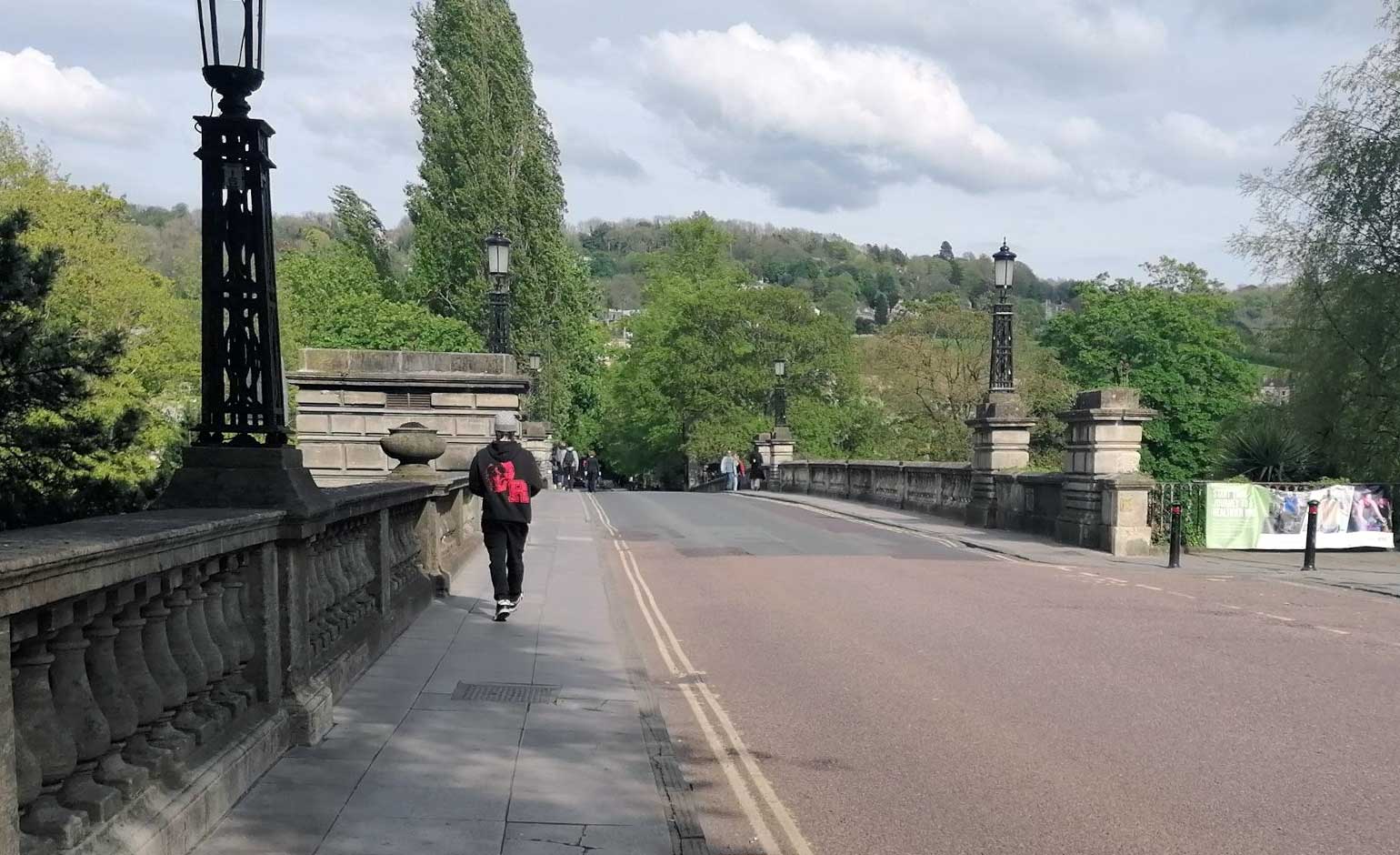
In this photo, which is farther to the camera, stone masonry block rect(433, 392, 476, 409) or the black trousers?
stone masonry block rect(433, 392, 476, 409)

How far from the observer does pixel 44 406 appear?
34.9 ft

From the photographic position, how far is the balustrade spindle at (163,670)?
418cm

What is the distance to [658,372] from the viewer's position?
67.8 meters

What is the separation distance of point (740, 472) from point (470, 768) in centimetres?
5259

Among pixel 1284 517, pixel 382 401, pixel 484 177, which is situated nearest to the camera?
pixel 1284 517

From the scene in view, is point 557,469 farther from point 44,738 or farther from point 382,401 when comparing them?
point 44,738

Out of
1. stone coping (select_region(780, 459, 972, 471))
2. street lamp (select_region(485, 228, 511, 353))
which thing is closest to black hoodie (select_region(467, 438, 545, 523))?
street lamp (select_region(485, 228, 511, 353))

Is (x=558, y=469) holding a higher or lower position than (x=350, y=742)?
lower

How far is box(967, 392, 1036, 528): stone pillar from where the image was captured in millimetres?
25625

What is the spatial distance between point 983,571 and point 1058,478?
6.16 m

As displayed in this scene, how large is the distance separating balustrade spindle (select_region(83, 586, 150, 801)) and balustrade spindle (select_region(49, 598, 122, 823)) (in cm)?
6

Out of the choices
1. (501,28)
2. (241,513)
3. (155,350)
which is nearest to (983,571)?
(241,513)

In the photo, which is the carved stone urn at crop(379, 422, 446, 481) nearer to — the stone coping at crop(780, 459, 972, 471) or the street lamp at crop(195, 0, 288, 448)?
the street lamp at crop(195, 0, 288, 448)

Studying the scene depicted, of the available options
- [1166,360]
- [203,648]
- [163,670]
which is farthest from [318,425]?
[1166,360]
